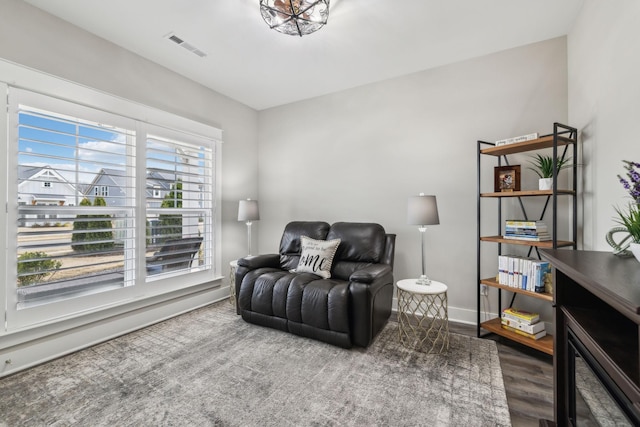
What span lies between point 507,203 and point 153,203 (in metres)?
3.66

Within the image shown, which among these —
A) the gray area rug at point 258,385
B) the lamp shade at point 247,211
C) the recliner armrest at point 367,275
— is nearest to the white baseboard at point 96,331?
the gray area rug at point 258,385

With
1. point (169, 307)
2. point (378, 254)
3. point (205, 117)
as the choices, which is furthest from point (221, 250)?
point (378, 254)

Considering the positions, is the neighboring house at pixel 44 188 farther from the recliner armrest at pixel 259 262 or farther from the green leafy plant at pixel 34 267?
the recliner armrest at pixel 259 262

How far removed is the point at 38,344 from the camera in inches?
84.9

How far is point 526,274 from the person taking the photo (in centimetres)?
226

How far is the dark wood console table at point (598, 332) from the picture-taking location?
2.40 ft

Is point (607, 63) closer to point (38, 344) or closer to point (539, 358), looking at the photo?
point (539, 358)

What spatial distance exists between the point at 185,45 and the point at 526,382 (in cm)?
396

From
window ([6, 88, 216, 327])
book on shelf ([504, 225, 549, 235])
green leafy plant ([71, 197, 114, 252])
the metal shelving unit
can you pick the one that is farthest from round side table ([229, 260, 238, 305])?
book on shelf ([504, 225, 549, 235])

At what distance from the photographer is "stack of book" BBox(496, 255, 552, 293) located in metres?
2.19

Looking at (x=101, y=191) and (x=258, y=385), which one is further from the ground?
(x=101, y=191)

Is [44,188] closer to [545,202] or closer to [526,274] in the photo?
[526,274]

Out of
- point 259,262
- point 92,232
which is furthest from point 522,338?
point 92,232

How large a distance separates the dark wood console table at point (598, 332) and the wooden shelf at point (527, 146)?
128 centimetres
